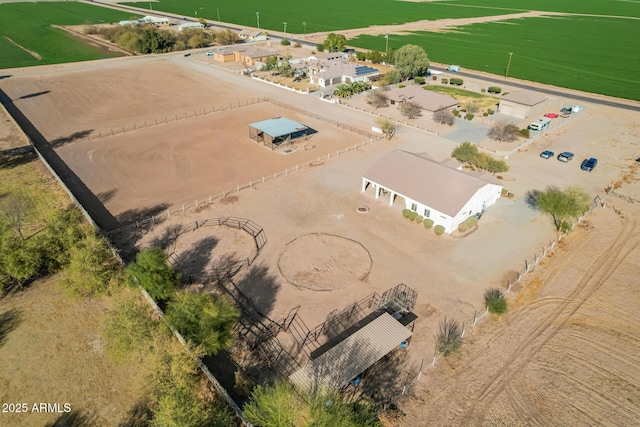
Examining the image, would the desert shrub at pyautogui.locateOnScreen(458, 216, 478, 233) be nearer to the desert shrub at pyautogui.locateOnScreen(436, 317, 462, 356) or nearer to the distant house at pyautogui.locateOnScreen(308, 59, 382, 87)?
the desert shrub at pyautogui.locateOnScreen(436, 317, 462, 356)

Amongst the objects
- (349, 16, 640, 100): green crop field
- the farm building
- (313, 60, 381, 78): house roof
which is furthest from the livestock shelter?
(349, 16, 640, 100): green crop field

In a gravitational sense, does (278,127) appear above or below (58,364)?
above

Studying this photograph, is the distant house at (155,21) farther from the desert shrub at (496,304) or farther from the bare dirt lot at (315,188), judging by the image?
the desert shrub at (496,304)

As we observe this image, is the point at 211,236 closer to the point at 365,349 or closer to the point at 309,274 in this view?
the point at 309,274

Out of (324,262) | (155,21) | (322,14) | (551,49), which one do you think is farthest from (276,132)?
(322,14)

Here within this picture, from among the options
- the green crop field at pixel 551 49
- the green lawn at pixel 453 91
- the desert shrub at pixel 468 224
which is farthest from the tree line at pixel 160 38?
the desert shrub at pixel 468 224

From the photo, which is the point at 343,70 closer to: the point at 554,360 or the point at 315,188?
the point at 315,188

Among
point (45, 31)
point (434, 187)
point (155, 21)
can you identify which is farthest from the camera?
point (155, 21)
